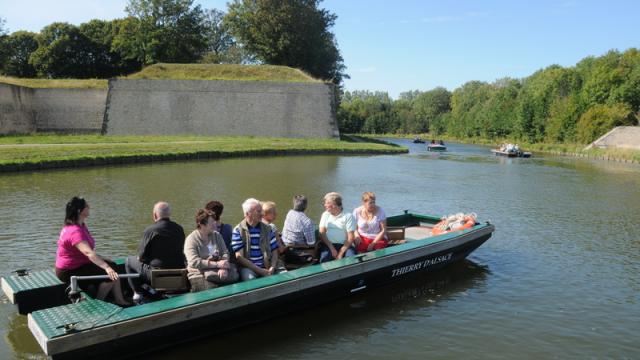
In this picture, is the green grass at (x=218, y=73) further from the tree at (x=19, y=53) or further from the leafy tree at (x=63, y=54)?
the tree at (x=19, y=53)

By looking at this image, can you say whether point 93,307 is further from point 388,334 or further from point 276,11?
point 276,11

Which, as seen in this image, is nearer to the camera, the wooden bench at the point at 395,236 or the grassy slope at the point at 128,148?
the wooden bench at the point at 395,236

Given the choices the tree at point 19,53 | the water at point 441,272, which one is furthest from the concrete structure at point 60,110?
the water at point 441,272

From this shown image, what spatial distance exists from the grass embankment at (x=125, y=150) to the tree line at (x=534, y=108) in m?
29.6

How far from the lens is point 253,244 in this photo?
732 cm

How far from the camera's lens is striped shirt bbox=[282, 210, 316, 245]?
8156mm

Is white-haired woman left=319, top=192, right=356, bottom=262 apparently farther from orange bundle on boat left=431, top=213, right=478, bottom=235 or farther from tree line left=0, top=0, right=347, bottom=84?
tree line left=0, top=0, right=347, bottom=84

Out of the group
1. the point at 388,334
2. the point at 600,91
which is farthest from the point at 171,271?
the point at 600,91

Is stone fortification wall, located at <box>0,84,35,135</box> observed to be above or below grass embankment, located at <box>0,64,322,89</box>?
below

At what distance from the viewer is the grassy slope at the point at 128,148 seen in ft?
79.4

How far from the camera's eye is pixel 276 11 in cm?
5372

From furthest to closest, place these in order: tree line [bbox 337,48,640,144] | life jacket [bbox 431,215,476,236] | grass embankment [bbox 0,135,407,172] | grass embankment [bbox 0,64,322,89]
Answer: tree line [bbox 337,48,640,144], grass embankment [bbox 0,64,322,89], grass embankment [bbox 0,135,407,172], life jacket [bbox 431,215,476,236]

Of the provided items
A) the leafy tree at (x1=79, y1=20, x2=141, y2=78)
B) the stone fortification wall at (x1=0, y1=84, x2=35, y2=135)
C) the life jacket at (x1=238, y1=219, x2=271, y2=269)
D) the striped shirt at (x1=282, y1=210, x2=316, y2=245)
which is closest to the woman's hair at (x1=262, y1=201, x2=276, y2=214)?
the life jacket at (x1=238, y1=219, x2=271, y2=269)

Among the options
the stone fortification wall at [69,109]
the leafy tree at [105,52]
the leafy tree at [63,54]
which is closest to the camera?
the stone fortification wall at [69,109]
